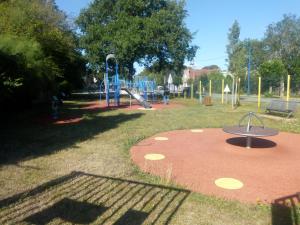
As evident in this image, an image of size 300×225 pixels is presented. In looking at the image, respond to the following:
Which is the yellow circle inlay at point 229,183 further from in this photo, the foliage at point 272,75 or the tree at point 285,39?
the tree at point 285,39

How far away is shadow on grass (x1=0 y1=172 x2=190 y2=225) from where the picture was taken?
3928mm

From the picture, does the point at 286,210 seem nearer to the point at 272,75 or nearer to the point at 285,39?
the point at 272,75

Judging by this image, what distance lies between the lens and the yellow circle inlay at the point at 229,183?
17.1 ft

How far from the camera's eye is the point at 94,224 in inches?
149

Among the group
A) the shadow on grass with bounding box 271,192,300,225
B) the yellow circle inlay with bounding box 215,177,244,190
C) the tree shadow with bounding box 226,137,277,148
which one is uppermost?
the tree shadow with bounding box 226,137,277,148

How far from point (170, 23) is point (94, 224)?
97.7 ft

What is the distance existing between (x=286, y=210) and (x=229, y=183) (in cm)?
124

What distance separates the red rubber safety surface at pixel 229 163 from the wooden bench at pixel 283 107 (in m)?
4.33

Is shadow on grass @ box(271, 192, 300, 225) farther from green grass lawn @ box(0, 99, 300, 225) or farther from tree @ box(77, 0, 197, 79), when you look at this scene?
tree @ box(77, 0, 197, 79)

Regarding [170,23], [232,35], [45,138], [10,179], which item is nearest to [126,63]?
[170,23]

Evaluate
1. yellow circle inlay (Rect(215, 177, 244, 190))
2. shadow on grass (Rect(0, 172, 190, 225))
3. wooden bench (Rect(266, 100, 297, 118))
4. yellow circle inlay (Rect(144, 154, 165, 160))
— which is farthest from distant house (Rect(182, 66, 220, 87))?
shadow on grass (Rect(0, 172, 190, 225))

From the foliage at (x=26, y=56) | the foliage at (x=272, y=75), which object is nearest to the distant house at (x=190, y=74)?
the foliage at (x=272, y=75)

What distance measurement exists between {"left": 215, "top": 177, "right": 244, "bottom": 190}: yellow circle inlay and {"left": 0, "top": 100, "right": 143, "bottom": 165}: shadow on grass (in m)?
4.16

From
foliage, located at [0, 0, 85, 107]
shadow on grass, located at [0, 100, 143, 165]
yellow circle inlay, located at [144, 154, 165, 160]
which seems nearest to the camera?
yellow circle inlay, located at [144, 154, 165, 160]
